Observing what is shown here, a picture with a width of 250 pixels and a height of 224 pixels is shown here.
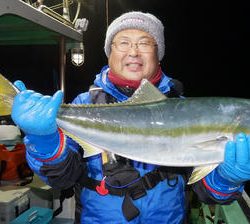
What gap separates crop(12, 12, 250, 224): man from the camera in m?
2.68

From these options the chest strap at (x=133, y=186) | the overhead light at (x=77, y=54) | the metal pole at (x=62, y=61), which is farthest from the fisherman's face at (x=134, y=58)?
the overhead light at (x=77, y=54)

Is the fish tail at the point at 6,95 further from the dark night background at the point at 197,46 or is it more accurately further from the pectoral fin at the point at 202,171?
the dark night background at the point at 197,46

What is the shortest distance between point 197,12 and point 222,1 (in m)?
9.82

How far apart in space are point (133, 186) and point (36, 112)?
1.05 metres

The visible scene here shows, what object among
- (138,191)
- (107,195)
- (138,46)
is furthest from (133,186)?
(138,46)

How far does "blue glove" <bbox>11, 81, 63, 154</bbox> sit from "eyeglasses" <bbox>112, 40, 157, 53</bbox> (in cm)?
88

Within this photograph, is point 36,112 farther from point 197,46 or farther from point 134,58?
point 197,46

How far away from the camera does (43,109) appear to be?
8.71 ft

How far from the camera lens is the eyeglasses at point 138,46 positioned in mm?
3227

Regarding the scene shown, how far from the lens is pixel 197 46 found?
91.7 meters

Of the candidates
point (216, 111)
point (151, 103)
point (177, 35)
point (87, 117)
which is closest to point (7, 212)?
point (87, 117)

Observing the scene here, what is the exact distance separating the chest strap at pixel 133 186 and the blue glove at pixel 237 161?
508 mm

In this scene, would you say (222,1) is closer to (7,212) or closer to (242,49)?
(242,49)

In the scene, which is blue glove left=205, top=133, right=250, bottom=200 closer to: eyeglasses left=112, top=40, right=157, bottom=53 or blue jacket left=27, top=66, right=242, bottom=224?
blue jacket left=27, top=66, right=242, bottom=224
